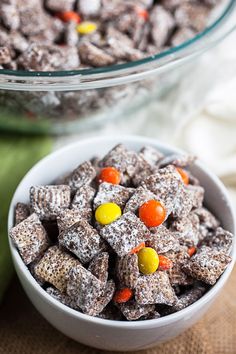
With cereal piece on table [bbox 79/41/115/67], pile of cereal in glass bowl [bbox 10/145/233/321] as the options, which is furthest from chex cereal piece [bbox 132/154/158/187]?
cereal piece on table [bbox 79/41/115/67]

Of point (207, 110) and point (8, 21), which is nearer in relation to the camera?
point (8, 21)

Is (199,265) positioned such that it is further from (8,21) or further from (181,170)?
(8,21)

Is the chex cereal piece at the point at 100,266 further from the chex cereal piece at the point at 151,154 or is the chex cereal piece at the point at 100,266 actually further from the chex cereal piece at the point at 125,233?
the chex cereal piece at the point at 151,154

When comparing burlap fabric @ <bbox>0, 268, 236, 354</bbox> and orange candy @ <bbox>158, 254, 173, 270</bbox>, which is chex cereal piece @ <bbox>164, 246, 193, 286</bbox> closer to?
orange candy @ <bbox>158, 254, 173, 270</bbox>

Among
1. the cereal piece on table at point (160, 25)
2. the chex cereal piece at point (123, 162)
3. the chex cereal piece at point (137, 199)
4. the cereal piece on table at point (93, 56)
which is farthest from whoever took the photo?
the cereal piece on table at point (160, 25)

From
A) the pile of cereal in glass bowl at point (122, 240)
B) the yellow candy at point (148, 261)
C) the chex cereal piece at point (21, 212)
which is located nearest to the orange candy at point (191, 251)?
the pile of cereal in glass bowl at point (122, 240)

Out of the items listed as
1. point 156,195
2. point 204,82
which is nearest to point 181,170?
point 156,195
